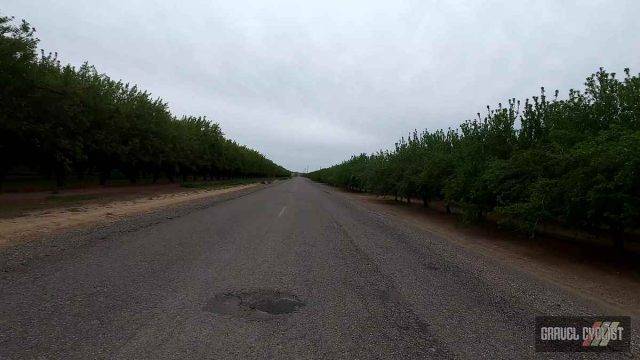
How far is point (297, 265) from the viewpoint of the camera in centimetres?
738

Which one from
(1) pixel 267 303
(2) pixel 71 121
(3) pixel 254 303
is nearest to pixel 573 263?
(1) pixel 267 303

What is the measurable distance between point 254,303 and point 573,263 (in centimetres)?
856

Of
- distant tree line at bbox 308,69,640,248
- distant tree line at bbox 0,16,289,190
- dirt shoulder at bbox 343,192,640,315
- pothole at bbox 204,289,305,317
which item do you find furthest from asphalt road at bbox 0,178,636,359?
distant tree line at bbox 0,16,289,190

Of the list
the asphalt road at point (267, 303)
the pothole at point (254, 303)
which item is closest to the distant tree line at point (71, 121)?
the asphalt road at point (267, 303)

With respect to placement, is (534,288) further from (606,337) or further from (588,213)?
(588,213)

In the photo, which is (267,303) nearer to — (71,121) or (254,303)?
(254,303)

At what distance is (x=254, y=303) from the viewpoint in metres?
5.14

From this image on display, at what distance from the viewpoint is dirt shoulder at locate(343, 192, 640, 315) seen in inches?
271

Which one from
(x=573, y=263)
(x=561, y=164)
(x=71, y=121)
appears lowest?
(x=573, y=263)

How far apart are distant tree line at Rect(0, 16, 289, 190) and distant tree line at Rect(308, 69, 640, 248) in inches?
866

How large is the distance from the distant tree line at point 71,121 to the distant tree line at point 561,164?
22003mm

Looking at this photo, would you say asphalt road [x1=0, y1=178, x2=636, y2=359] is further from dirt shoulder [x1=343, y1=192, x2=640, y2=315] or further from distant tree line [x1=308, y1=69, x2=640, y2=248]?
distant tree line [x1=308, y1=69, x2=640, y2=248]

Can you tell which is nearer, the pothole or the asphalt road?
the asphalt road

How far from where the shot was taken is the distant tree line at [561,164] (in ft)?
26.7
